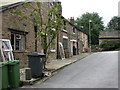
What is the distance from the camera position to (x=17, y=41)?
1410 cm

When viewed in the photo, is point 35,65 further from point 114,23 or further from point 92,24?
point 114,23

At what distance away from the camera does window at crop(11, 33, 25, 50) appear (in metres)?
13.4

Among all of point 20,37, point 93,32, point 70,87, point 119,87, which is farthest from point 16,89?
point 93,32

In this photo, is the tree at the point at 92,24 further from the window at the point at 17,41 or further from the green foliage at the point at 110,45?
the window at the point at 17,41

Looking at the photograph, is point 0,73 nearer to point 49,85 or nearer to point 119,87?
point 49,85

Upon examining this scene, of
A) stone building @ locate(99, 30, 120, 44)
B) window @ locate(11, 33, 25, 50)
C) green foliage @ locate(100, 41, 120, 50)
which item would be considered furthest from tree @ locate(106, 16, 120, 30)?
window @ locate(11, 33, 25, 50)

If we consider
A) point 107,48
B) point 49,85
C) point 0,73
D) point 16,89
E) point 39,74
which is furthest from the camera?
point 107,48

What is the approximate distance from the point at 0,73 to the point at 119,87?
4.79m

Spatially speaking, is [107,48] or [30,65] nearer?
[30,65]

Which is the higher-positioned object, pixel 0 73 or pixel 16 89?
pixel 0 73

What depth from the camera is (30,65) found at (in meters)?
10.8

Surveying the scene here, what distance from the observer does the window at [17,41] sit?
1341 cm

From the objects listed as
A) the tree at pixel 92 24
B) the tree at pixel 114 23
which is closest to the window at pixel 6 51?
the tree at pixel 92 24

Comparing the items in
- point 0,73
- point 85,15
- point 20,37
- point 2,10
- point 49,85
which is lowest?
point 49,85
